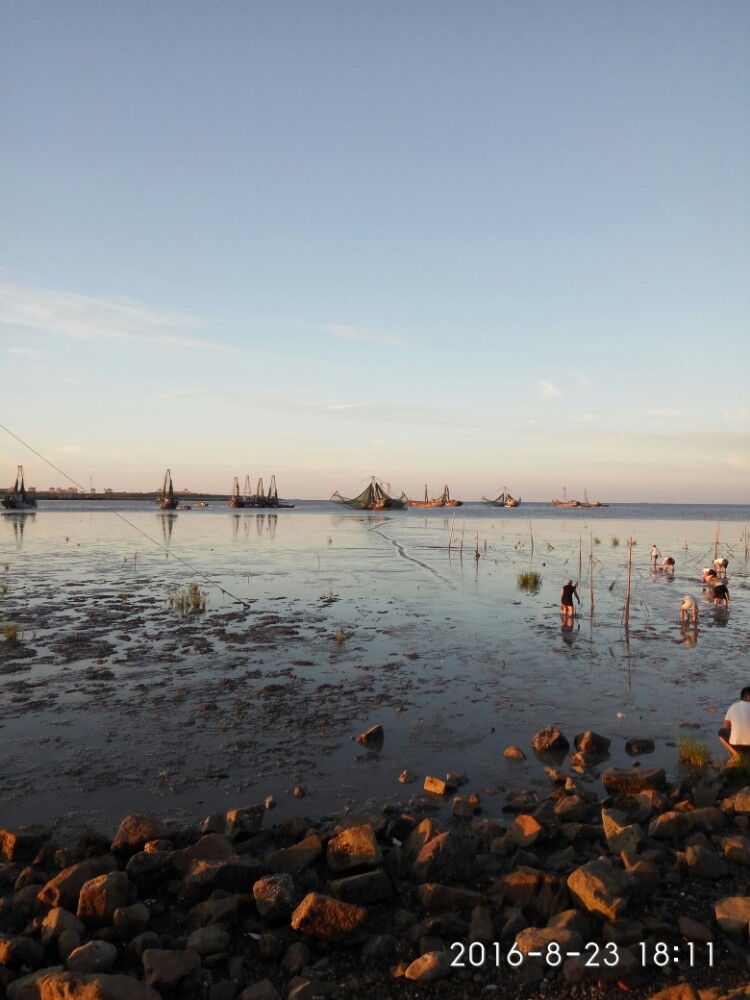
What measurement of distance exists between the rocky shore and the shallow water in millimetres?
1286

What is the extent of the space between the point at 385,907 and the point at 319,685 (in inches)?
315

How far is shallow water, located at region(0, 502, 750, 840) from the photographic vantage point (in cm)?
938

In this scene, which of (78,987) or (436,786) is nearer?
(78,987)

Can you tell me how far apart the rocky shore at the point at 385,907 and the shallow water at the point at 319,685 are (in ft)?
4.22

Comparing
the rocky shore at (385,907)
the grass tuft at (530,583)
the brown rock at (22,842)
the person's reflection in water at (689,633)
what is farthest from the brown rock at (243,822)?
the grass tuft at (530,583)

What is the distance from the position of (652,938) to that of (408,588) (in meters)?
23.1

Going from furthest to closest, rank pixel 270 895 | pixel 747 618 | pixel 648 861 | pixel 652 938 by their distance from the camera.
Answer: pixel 747 618 < pixel 648 861 < pixel 270 895 < pixel 652 938

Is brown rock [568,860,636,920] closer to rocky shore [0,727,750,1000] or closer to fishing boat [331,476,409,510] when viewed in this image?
rocky shore [0,727,750,1000]

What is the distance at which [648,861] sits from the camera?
21.5 feet

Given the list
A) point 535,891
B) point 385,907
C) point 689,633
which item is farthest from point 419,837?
point 689,633

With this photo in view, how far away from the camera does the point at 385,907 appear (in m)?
6.17

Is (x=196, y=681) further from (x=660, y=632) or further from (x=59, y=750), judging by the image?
(x=660, y=632)

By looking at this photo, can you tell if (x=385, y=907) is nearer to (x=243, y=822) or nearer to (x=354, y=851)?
(x=354, y=851)

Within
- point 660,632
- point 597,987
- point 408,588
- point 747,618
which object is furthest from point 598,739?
point 408,588
